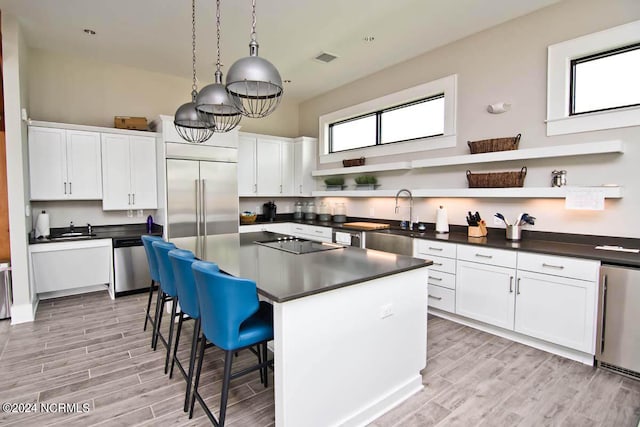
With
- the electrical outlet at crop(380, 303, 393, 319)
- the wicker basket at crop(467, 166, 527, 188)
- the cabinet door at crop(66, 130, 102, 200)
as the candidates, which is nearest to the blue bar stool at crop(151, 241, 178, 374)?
the electrical outlet at crop(380, 303, 393, 319)

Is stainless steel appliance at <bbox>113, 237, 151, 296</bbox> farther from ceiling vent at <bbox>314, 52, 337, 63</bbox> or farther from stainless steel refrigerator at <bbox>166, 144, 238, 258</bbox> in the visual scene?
ceiling vent at <bbox>314, 52, 337, 63</bbox>

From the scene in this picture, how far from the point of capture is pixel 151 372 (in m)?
2.54

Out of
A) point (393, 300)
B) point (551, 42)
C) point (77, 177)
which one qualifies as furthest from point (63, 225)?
point (551, 42)

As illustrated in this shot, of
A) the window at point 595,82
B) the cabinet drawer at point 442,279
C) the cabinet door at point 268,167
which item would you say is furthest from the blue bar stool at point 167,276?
the window at point 595,82

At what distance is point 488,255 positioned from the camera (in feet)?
10.3

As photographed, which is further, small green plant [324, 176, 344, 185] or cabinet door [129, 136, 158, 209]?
small green plant [324, 176, 344, 185]

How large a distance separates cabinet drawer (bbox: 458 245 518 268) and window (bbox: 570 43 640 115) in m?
1.47

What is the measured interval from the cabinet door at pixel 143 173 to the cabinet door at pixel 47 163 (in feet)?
2.50

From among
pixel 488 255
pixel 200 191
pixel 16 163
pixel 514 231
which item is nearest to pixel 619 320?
pixel 488 255

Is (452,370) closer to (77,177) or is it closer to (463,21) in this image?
(463,21)

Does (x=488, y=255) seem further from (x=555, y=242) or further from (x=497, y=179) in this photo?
(x=497, y=179)

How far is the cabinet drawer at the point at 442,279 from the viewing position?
3.46 metres

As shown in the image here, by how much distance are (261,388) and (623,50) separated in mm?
4008

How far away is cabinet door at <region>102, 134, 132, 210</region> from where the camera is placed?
4449 mm
